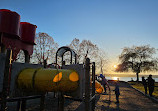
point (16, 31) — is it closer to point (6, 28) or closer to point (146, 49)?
point (6, 28)

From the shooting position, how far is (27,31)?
1162 cm

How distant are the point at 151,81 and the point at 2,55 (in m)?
12.3

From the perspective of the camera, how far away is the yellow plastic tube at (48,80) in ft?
14.4

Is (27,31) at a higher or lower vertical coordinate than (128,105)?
higher

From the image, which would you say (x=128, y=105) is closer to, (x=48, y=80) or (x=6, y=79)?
(x=48, y=80)

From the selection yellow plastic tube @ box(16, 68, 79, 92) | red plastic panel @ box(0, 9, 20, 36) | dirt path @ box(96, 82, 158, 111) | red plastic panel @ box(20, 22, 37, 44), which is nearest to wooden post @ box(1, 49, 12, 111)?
yellow plastic tube @ box(16, 68, 79, 92)

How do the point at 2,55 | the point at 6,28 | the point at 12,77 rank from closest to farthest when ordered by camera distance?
the point at 2,55
the point at 12,77
the point at 6,28

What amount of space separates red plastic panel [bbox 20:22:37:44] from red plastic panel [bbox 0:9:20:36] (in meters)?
1.73

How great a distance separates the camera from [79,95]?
201 inches

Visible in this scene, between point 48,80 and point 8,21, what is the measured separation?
289 inches

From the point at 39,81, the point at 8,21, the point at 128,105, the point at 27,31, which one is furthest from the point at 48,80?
the point at 27,31

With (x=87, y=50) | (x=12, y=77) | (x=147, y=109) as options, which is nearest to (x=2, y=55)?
(x=12, y=77)

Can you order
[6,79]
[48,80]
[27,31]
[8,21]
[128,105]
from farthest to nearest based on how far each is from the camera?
[27,31] < [8,21] < [128,105] < [48,80] < [6,79]

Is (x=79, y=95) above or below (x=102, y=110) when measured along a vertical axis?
above
